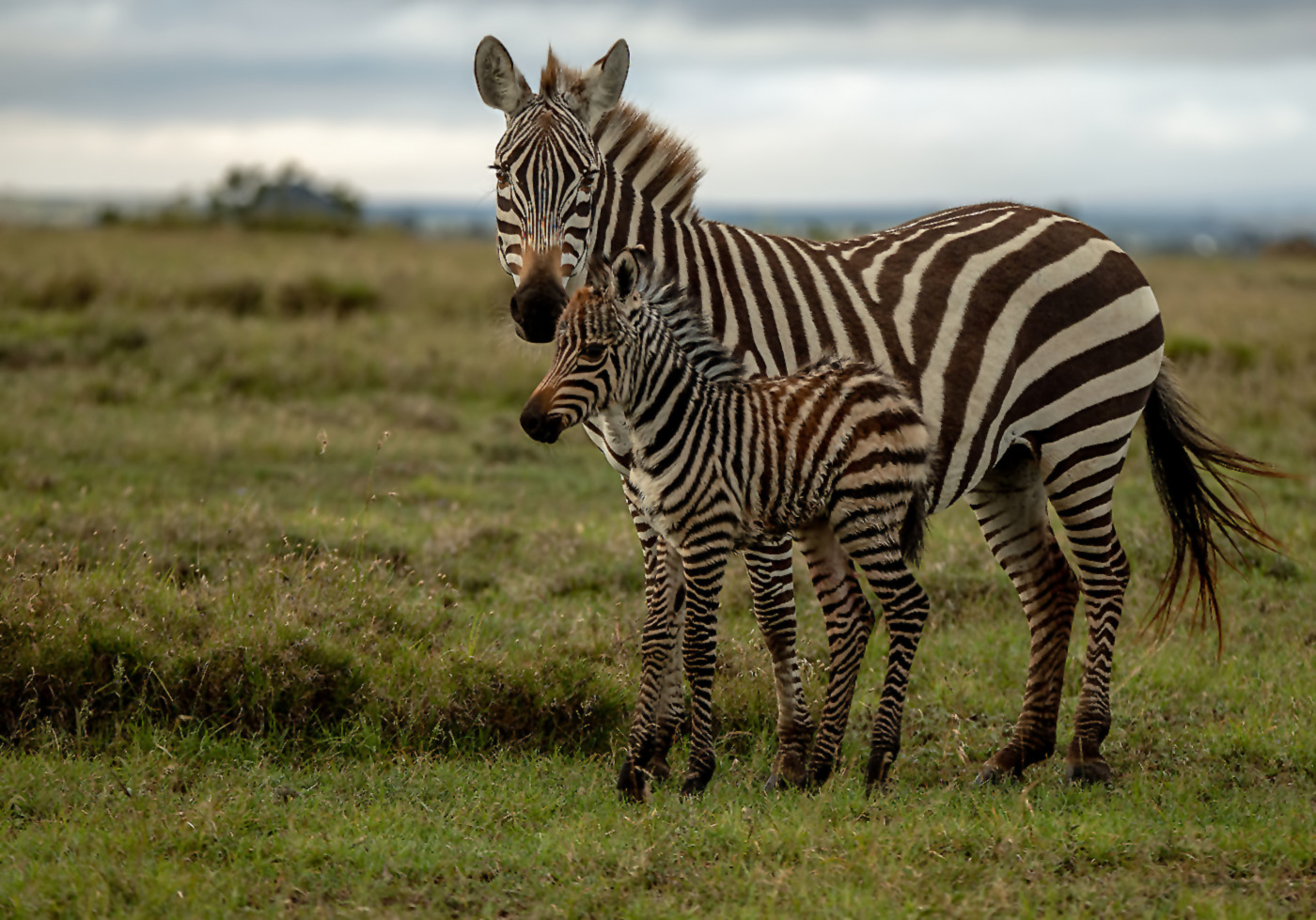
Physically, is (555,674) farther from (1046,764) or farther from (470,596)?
(1046,764)

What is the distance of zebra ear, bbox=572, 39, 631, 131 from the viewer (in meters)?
5.11

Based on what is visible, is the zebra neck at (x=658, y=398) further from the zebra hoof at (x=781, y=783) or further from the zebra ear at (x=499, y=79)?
the zebra hoof at (x=781, y=783)

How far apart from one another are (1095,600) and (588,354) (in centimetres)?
260

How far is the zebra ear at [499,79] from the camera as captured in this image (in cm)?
503

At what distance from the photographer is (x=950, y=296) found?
5.32 metres

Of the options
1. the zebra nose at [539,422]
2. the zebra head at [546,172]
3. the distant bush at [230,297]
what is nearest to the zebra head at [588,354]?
the zebra nose at [539,422]

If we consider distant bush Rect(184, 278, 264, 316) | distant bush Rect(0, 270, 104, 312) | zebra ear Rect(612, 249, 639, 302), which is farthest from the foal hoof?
distant bush Rect(0, 270, 104, 312)

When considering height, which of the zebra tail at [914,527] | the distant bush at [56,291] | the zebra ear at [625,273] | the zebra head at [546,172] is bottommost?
the zebra tail at [914,527]

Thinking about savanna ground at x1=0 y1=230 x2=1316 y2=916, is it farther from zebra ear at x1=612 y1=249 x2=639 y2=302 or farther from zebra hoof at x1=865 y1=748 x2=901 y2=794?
zebra ear at x1=612 y1=249 x2=639 y2=302

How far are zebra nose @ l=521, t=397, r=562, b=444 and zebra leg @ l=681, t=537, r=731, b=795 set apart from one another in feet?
2.15

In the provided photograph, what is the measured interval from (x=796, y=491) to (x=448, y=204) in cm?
19952

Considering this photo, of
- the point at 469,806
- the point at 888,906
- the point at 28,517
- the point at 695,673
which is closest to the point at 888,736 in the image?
the point at 695,673

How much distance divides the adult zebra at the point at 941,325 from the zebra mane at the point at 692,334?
0.17 meters

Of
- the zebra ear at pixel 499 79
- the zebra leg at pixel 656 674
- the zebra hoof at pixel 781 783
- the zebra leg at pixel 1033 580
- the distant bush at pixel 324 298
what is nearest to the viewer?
the zebra leg at pixel 656 674
